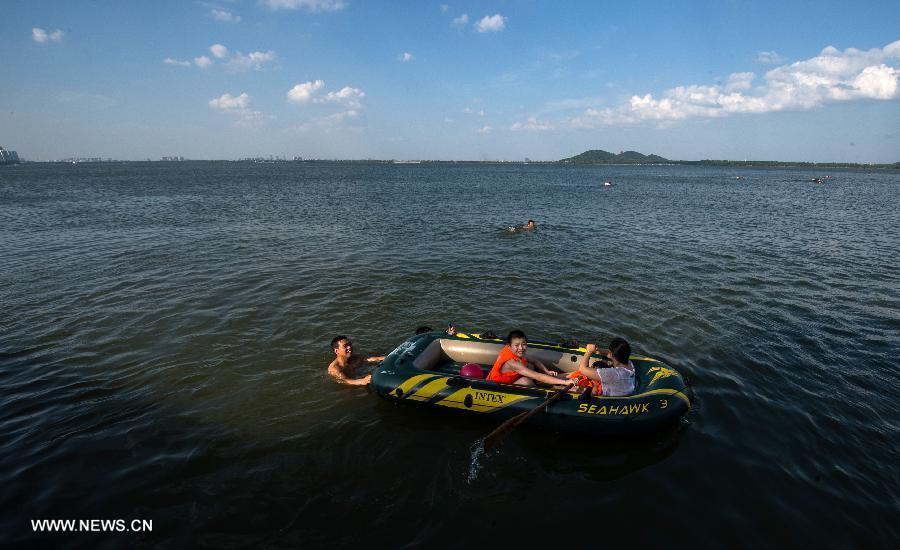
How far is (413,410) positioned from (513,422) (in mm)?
2362

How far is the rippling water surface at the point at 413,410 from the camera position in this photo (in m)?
6.24

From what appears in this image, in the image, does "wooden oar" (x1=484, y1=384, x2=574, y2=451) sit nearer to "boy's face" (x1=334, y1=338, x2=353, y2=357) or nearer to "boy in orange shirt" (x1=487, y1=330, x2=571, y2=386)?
"boy in orange shirt" (x1=487, y1=330, x2=571, y2=386)

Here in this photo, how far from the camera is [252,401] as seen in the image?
29.2ft

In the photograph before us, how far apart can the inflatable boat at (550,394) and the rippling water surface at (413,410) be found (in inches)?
19.8

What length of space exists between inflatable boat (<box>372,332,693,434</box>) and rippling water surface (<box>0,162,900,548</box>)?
1.65 ft

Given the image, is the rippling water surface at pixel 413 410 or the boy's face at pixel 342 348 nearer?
the rippling water surface at pixel 413 410

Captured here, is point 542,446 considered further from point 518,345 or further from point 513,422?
point 518,345

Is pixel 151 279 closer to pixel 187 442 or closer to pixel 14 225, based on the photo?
pixel 187 442

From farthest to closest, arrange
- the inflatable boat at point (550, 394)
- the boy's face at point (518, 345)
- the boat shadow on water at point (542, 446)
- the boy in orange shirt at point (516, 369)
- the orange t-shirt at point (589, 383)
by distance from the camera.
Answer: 1. the boy's face at point (518, 345)
2. the boy in orange shirt at point (516, 369)
3. the orange t-shirt at point (589, 383)
4. the inflatable boat at point (550, 394)
5. the boat shadow on water at point (542, 446)

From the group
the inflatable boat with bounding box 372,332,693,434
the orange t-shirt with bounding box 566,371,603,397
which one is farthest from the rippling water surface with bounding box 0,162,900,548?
the orange t-shirt with bounding box 566,371,603,397

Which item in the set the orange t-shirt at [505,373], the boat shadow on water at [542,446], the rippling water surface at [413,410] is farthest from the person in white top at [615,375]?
the orange t-shirt at [505,373]

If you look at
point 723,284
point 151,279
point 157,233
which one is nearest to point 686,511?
point 723,284

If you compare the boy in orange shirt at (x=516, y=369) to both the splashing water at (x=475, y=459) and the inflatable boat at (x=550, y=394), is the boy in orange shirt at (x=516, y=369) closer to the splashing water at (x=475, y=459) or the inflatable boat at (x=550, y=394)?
the inflatable boat at (x=550, y=394)

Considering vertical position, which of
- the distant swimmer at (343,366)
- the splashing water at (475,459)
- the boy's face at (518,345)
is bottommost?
the splashing water at (475,459)
